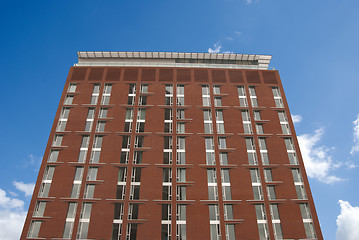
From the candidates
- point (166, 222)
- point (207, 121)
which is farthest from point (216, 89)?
point (166, 222)

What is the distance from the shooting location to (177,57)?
182ft

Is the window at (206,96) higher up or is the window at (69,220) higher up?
the window at (206,96)

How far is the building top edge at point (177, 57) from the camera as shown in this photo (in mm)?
54656

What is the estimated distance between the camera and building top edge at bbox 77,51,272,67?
54656 mm

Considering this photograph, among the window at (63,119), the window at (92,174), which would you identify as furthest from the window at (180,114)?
the window at (63,119)

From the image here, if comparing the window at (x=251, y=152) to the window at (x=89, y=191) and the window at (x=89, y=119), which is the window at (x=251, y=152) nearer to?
the window at (x=89, y=191)

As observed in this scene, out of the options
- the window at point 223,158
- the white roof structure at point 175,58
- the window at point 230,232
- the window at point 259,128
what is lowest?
the window at point 230,232

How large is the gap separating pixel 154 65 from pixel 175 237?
1265 inches

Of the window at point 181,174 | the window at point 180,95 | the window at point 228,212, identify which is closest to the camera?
the window at point 228,212

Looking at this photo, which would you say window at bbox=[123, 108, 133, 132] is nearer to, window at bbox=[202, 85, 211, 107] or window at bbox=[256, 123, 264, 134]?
window at bbox=[202, 85, 211, 107]

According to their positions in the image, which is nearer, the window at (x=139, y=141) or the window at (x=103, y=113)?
the window at (x=139, y=141)

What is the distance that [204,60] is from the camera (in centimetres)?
5603

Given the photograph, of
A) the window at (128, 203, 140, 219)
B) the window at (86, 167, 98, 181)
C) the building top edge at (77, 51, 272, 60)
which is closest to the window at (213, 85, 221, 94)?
the building top edge at (77, 51, 272, 60)

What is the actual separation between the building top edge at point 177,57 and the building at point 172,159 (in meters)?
3.28
